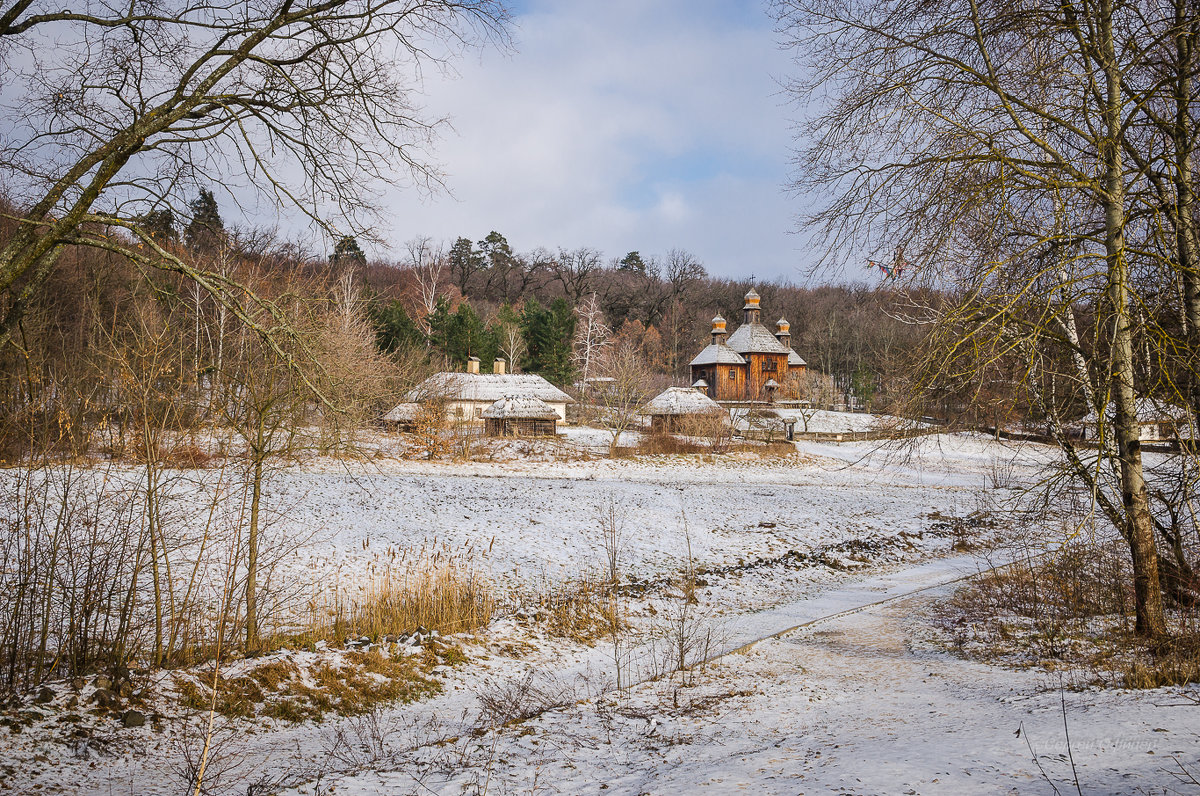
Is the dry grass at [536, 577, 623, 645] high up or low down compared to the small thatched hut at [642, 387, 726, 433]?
down

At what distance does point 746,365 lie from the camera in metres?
56.7

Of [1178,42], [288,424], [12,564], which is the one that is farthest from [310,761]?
[1178,42]

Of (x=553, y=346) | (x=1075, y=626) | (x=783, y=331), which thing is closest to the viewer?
(x=1075, y=626)

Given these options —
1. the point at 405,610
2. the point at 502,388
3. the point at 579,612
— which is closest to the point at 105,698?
the point at 405,610

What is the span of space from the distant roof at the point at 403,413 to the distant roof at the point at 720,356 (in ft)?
105

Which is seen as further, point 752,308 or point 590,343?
point 590,343

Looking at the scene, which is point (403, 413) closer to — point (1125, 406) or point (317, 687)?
point (317, 687)

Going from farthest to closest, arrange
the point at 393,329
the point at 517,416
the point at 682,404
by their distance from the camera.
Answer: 1. the point at 393,329
2. the point at 682,404
3. the point at 517,416

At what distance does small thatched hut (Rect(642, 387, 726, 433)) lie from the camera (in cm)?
3400

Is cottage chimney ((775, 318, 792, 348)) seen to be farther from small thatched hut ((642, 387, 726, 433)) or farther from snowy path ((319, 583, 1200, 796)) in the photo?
snowy path ((319, 583, 1200, 796))

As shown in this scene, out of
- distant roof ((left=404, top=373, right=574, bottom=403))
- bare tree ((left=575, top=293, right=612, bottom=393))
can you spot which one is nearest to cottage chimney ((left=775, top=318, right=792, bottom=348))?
bare tree ((left=575, top=293, right=612, bottom=393))

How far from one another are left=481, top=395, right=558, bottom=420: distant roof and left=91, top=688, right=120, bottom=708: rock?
27043 mm

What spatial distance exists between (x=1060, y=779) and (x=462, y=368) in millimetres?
43057

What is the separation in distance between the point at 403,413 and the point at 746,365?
34.8m
